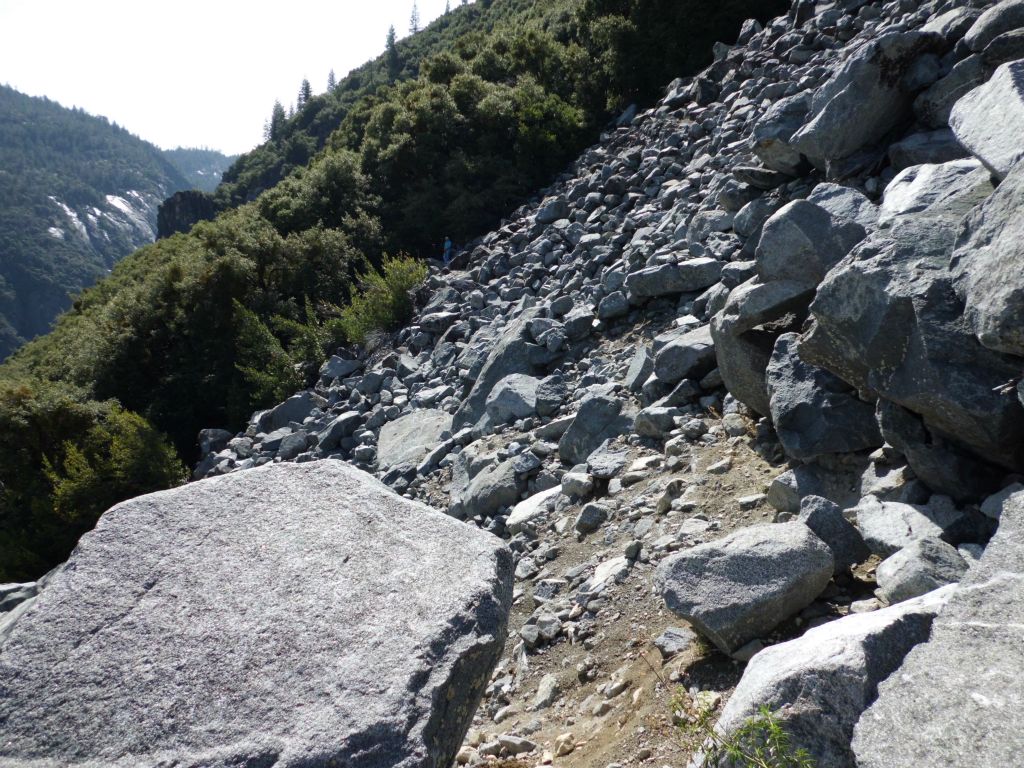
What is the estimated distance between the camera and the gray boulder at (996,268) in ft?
8.82

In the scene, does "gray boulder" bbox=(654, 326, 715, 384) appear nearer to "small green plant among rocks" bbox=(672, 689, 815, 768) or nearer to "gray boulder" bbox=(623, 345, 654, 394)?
"gray boulder" bbox=(623, 345, 654, 394)

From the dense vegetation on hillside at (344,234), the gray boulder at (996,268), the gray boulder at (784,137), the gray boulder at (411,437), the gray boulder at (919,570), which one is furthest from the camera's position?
the dense vegetation on hillside at (344,234)

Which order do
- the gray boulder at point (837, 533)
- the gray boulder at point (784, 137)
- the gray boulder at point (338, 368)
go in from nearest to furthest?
the gray boulder at point (837, 533)
the gray boulder at point (784, 137)
the gray boulder at point (338, 368)

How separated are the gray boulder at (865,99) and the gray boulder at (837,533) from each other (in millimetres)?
4025

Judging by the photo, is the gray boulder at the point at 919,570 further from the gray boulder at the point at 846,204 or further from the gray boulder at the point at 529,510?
the gray boulder at the point at 529,510

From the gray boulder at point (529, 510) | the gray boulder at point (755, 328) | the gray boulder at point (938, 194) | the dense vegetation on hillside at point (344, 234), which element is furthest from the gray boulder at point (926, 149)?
the dense vegetation on hillside at point (344, 234)

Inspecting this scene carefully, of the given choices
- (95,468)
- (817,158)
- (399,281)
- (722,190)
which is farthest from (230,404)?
(817,158)

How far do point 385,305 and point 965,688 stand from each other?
37.6 ft

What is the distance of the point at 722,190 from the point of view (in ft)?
26.0

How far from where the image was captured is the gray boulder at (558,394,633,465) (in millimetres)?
6250

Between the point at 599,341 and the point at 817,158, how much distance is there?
2645 mm

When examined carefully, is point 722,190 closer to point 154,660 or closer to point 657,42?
point 154,660

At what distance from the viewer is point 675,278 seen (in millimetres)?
7445

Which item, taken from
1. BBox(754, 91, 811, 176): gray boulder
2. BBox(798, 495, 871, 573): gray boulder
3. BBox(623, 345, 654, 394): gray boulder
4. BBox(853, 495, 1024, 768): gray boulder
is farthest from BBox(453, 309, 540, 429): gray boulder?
BBox(853, 495, 1024, 768): gray boulder
